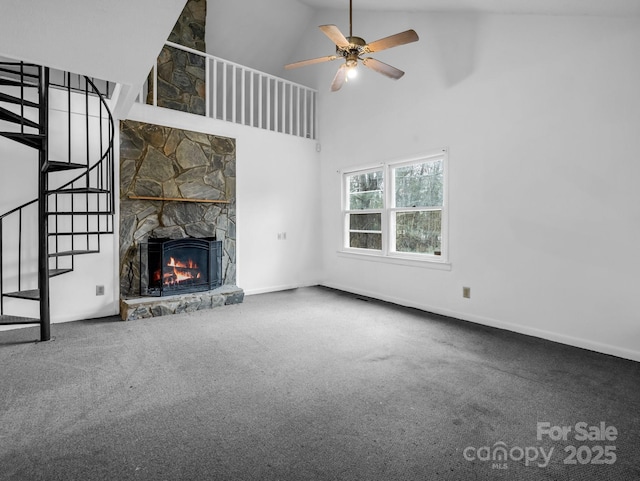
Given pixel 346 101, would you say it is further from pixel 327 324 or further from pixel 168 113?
pixel 327 324

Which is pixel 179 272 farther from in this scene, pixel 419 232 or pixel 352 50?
pixel 352 50

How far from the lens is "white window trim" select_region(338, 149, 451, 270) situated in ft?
13.8

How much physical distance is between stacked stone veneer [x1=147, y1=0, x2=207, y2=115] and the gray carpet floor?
3.21 metres

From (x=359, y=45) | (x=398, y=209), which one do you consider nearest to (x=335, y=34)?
(x=359, y=45)

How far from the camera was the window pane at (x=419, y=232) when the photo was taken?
4.43 m

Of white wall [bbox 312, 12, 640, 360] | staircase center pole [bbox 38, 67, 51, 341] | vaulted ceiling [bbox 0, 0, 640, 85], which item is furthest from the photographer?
staircase center pole [bbox 38, 67, 51, 341]

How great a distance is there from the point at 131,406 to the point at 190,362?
69 cm

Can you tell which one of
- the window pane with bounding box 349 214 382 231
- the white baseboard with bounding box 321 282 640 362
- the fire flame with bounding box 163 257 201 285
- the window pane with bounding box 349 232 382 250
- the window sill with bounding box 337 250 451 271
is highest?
the window pane with bounding box 349 214 382 231

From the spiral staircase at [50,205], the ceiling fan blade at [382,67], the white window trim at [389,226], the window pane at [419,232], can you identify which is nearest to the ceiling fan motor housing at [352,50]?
the ceiling fan blade at [382,67]

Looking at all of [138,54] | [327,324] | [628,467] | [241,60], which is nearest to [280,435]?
[628,467]

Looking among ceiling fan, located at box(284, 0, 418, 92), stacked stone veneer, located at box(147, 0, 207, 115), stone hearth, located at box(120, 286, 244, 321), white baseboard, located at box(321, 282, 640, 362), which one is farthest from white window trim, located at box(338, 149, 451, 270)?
stacked stone veneer, located at box(147, 0, 207, 115)

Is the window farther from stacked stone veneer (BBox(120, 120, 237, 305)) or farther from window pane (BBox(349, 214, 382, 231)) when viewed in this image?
stacked stone veneer (BBox(120, 120, 237, 305))

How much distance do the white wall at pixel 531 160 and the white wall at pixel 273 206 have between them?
65.2 inches

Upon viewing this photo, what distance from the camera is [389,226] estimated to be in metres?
5.01
